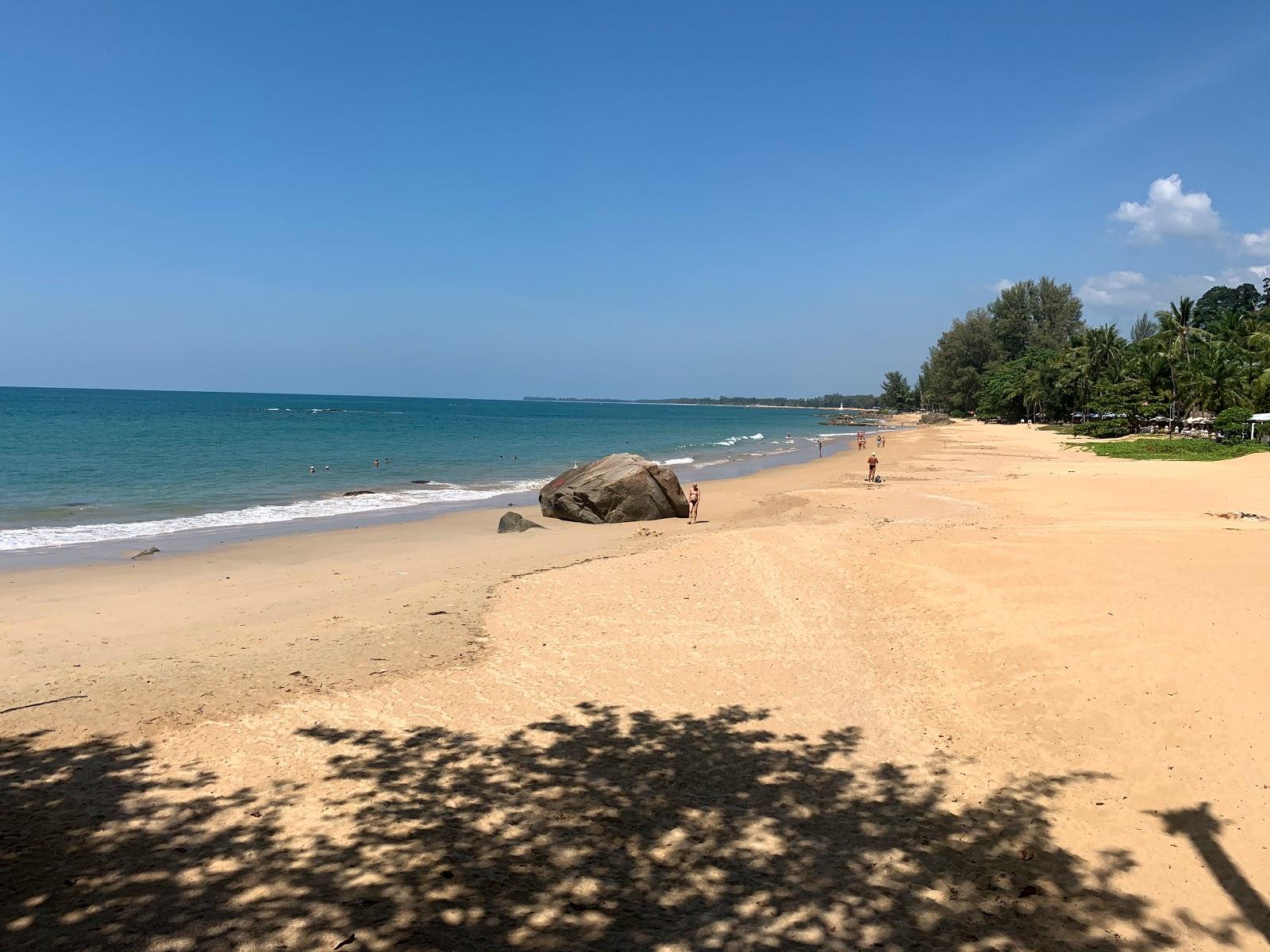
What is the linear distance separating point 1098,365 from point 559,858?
78.1 m

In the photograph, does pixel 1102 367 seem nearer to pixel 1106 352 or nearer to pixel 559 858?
A: pixel 1106 352

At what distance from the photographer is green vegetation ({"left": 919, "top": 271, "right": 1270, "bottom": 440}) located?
1876 inches

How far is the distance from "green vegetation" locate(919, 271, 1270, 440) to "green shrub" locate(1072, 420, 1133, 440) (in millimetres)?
126

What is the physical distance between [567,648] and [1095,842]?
18.4 ft

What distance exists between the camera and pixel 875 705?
7574 millimetres

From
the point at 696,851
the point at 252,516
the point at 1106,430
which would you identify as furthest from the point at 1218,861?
the point at 1106,430

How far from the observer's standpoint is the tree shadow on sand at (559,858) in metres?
3.93

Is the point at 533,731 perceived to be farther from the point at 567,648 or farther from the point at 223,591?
the point at 223,591

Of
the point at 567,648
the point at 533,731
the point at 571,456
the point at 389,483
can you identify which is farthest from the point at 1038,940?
the point at 571,456

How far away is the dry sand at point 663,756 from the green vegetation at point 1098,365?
4265 centimetres

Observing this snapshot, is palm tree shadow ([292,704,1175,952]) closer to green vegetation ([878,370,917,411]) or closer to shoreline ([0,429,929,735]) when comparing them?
shoreline ([0,429,929,735])

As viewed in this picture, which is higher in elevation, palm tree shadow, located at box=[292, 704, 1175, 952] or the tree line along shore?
the tree line along shore

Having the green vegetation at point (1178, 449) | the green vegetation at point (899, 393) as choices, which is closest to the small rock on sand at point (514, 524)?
the green vegetation at point (1178, 449)

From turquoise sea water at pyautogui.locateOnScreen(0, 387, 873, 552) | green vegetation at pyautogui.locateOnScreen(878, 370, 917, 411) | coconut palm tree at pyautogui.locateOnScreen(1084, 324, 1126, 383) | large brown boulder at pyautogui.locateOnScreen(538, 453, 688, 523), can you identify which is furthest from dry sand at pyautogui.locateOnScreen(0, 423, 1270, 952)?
green vegetation at pyautogui.locateOnScreen(878, 370, 917, 411)
